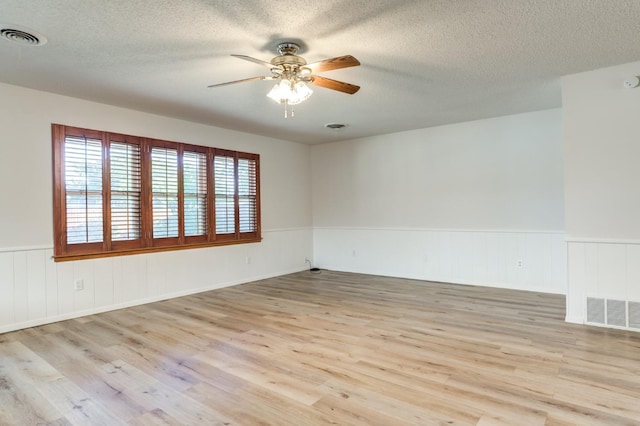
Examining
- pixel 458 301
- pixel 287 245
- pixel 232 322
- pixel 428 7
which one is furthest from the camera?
pixel 287 245

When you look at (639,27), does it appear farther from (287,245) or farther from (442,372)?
(287,245)

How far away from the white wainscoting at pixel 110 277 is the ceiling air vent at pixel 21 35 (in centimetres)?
218

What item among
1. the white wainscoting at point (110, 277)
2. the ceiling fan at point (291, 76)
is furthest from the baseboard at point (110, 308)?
the ceiling fan at point (291, 76)

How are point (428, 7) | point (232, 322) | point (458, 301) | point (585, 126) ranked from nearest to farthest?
1. point (428, 7)
2. point (585, 126)
3. point (232, 322)
4. point (458, 301)

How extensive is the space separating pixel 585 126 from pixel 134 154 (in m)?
5.16

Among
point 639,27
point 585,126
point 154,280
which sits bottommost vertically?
point 154,280

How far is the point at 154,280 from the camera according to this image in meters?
4.93

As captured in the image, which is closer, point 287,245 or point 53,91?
point 53,91

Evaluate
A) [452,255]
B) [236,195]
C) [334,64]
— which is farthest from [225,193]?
[452,255]

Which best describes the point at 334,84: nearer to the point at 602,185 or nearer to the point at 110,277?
the point at 602,185

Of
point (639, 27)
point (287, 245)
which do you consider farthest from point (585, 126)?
point (287, 245)

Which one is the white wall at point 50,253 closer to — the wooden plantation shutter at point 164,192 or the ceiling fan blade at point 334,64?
the wooden plantation shutter at point 164,192

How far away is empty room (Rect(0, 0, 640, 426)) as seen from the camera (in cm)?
240

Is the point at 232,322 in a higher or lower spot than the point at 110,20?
lower
